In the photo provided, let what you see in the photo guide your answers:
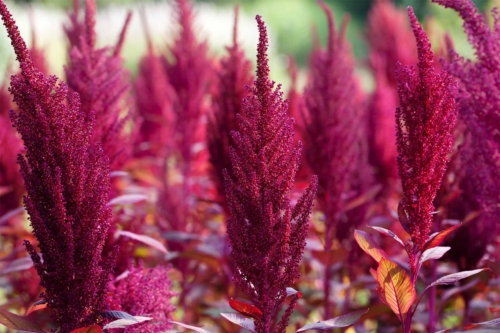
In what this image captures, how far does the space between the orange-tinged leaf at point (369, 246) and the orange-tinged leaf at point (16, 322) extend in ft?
3.01

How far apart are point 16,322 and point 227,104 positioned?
5.10ft

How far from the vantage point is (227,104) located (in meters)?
3.11

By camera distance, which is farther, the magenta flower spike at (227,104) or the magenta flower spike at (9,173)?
the magenta flower spike at (9,173)

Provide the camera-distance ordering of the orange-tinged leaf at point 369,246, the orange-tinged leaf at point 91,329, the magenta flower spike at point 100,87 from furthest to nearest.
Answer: the magenta flower spike at point 100,87 < the orange-tinged leaf at point 369,246 < the orange-tinged leaf at point 91,329

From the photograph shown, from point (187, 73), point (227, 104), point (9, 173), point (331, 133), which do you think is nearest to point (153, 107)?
point (187, 73)

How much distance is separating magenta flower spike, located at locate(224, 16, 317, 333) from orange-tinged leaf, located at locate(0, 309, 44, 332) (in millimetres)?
584

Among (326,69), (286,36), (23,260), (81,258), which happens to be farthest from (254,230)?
(286,36)

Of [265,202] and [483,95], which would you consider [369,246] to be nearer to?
[265,202]

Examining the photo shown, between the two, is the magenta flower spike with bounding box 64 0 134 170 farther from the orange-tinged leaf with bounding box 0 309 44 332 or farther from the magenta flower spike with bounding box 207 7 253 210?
the orange-tinged leaf with bounding box 0 309 44 332

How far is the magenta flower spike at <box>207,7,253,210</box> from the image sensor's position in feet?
10.1

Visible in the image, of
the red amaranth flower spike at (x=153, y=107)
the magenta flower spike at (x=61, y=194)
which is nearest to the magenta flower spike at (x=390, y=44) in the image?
the red amaranth flower spike at (x=153, y=107)

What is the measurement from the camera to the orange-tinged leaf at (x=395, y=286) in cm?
186

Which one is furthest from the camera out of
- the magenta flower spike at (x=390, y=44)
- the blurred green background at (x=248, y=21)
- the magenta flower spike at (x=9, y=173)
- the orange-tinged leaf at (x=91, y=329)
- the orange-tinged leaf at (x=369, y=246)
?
the blurred green background at (x=248, y=21)

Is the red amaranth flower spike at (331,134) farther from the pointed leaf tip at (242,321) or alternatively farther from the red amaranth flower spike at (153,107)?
the red amaranth flower spike at (153,107)
